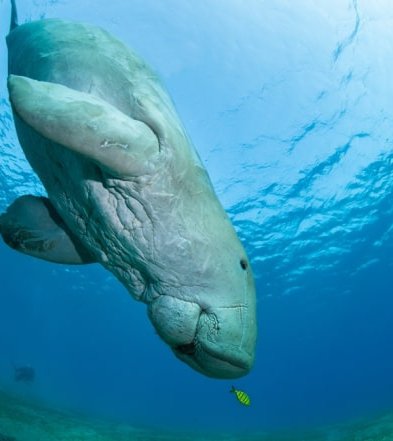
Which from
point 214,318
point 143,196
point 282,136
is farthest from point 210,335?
point 282,136

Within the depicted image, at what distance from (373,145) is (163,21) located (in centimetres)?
1345

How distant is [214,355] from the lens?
231 cm

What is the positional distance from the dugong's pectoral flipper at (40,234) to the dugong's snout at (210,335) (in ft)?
5.84

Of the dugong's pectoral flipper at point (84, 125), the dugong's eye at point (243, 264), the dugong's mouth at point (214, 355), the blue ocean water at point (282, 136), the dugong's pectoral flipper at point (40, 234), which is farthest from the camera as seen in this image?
the blue ocean water at point (282, 136)

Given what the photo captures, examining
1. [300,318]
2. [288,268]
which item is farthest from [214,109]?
[300,318]

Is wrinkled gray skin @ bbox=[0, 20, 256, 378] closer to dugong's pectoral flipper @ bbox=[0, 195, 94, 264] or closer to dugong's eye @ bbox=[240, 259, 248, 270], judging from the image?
dugong's eye @ bbox=[240, 259, 248, 270]

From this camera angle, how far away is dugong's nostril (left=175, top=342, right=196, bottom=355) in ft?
7.98

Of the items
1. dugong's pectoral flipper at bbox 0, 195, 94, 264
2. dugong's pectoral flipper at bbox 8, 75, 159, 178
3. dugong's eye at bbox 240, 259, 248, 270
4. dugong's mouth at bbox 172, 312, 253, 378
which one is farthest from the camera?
dugong's pectoral flipper at bbox 0, 195, 94, 264

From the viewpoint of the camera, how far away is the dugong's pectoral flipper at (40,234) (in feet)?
12.7

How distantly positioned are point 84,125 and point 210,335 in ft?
4.68

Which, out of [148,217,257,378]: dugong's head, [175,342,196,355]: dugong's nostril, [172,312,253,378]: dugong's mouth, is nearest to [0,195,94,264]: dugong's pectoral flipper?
[148,217,257,378]: dugong's head

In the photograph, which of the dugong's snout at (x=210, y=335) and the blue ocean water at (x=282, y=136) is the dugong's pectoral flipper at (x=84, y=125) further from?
the blue ocean water at (x=282, y=136)

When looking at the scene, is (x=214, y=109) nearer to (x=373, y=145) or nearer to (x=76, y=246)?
(x=373, y=145)

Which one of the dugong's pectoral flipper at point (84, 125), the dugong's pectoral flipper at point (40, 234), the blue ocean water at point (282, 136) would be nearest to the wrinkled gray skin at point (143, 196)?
the dugong's pectoral flipper at point (84, 125)
